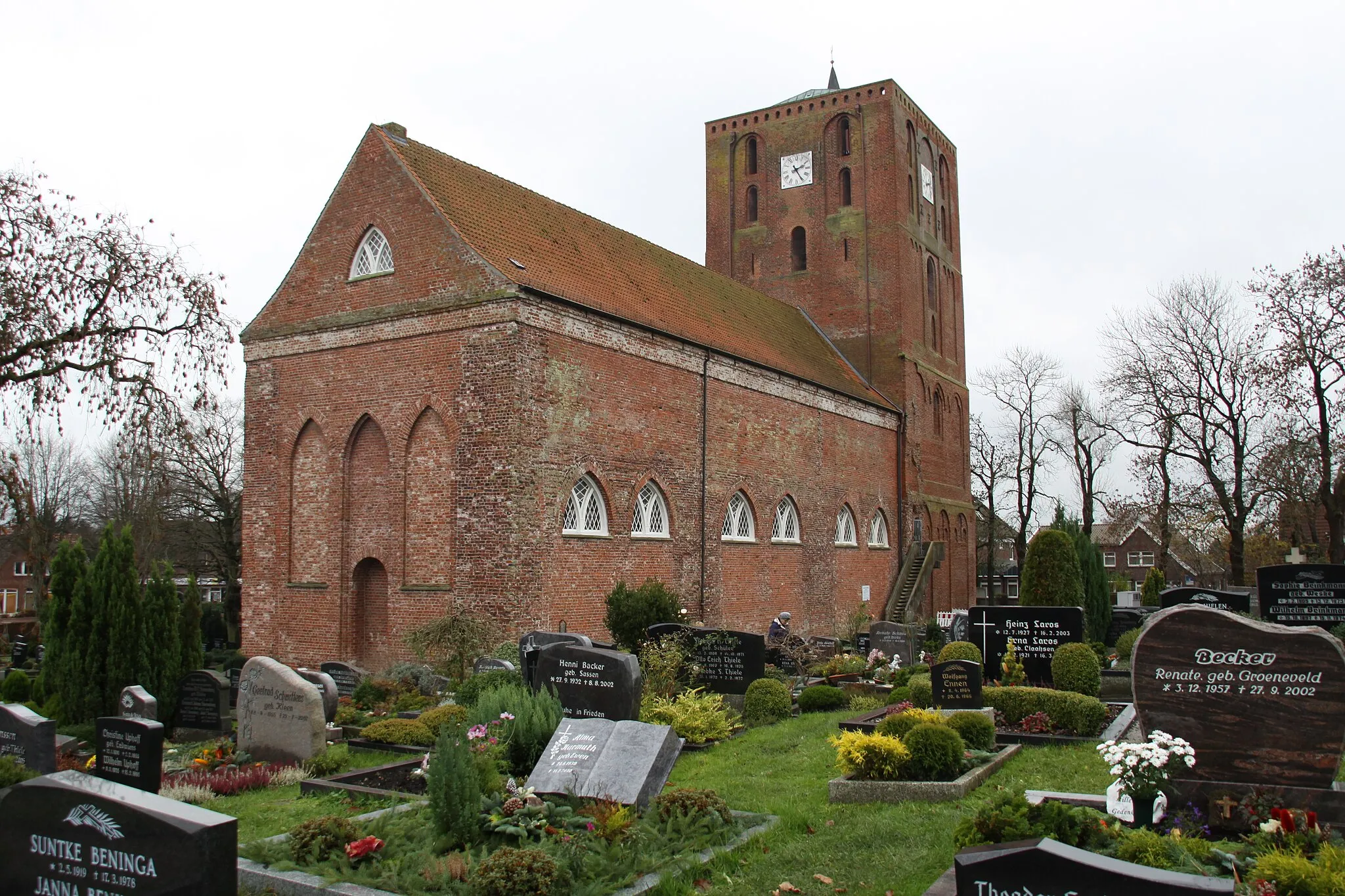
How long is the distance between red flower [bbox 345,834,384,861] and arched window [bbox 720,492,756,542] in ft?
56.8

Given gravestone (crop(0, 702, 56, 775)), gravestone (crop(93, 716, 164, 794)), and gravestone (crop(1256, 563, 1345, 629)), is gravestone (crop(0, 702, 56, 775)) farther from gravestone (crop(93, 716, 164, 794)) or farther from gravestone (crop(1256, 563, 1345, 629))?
gravestone (crop(1256, 563, 1345, 629))

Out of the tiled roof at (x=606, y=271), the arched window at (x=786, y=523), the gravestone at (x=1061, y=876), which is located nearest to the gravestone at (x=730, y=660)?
the tiled roof at (x=606, y=271)

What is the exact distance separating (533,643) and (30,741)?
7.63 m

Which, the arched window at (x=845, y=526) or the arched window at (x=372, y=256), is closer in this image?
the arched window at (x=372, y=256)

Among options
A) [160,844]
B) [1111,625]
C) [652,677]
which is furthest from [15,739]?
[1111,625]

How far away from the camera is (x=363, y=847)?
23.4ft

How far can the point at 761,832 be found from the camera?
25.9 ft

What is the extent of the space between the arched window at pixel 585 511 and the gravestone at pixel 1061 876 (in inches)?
601

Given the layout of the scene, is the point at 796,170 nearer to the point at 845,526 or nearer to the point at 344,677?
the point at 845,526

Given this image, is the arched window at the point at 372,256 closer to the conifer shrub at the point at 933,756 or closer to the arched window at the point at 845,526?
the arched window at the point at 845,526

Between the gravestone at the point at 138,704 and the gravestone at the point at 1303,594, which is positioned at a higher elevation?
the gravestone at the point at 1303,594

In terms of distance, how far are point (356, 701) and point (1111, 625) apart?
19.3m

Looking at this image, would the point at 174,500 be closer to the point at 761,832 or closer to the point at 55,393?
the point at 55,393

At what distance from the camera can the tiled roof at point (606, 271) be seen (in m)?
20.7
